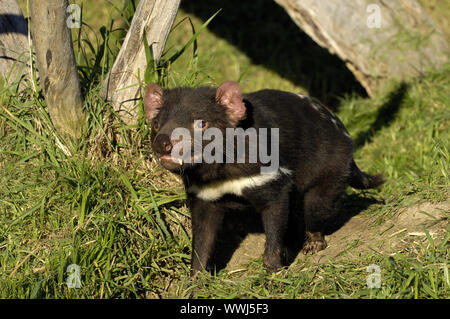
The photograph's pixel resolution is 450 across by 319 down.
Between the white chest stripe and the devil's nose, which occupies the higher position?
the devil's nose

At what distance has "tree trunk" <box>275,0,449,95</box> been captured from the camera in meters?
5.66

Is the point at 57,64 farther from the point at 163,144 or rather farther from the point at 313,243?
the point at 313,243

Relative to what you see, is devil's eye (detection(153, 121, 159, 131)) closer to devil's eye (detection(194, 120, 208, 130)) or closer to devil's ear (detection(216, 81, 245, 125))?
devil's eye (detection(194, 120, 208, 130))

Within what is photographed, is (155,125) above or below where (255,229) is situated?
above

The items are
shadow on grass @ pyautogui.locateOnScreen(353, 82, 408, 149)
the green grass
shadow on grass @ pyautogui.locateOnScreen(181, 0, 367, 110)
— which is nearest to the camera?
the green grass

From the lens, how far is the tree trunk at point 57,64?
10.1 feet

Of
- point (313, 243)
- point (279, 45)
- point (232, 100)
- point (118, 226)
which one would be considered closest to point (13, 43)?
point (118, 226)

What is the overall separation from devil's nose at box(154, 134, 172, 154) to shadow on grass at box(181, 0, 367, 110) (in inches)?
153

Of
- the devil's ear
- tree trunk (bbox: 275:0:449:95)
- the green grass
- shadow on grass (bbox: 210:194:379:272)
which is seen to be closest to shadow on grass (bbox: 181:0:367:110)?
tree trunk (bbox: 275:0:449:95)

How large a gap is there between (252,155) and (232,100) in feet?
1.14

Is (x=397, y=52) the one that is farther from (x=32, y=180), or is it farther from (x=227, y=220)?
(x=32, y=180)

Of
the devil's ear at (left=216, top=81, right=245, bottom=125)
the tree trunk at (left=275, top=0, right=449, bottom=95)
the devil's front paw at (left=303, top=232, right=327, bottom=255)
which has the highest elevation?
the tree trunk at (left=275, top=0, right=449, bottom=95)

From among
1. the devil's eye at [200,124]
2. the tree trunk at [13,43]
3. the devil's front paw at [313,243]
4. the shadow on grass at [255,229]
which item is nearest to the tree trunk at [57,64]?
the tree trunk at [13,43]

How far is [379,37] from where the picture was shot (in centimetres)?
591
